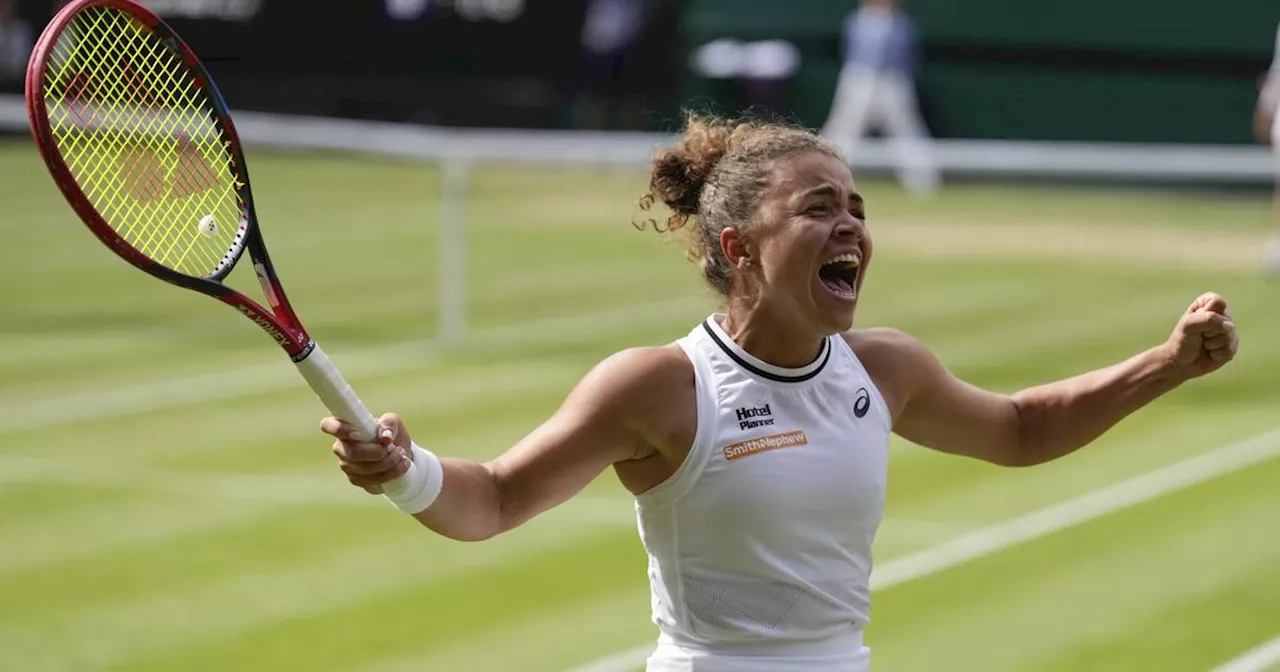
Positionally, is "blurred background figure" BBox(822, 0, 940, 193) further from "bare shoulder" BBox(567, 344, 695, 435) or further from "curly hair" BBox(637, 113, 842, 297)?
"bare shoulder" BBox(567, 344, 695, 435)

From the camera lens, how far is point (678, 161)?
15.5 ft

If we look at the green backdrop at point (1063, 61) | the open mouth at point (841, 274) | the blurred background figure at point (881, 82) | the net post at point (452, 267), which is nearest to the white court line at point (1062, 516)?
the open mouth at point (841, 274)

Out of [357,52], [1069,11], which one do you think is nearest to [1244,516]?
[1069,11]

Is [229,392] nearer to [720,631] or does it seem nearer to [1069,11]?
[720,631]

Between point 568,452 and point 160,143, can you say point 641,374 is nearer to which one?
point 568,452

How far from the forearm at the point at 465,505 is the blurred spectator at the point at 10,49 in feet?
80.2

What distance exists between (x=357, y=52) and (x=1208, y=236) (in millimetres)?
11390

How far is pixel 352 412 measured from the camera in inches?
157

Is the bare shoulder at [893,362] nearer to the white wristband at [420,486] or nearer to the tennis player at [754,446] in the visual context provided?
the tennis player at [754,446]

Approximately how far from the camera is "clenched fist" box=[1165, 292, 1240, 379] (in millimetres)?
4824

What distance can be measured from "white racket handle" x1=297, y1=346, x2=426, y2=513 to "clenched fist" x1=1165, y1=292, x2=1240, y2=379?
184cm

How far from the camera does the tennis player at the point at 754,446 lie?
14.4ft

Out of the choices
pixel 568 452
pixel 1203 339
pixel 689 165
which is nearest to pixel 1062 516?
pixel 1203 339

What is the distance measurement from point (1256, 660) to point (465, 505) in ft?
13.6
